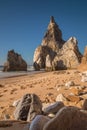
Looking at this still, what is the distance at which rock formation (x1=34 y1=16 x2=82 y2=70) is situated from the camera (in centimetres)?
5759

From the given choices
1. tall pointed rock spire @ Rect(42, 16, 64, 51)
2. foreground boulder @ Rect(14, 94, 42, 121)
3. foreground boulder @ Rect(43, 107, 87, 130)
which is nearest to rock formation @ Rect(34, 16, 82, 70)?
tall pointed rock spire @ Rect(42, 16, 64, 51)

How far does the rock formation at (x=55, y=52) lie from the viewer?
57.6m

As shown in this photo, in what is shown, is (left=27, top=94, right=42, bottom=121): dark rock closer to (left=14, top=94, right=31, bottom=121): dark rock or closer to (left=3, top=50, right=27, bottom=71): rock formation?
(left=14, top=94, right=31, bottom=121): dark rock

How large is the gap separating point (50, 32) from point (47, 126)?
291ft

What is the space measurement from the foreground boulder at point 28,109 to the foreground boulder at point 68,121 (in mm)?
1819

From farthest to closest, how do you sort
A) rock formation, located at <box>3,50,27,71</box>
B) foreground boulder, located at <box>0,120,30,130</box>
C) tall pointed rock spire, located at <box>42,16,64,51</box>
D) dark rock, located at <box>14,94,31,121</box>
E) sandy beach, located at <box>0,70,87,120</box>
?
tall pointed rock spire, located at <box>42,16,64,51</box>, rock formation, located at <box>3,50,27,71</box>, sandy beach, located at <box>0,70,87,120</box>, dark rock, located at <box>14,94,31,121</box>, foreground boulder, located at <box>0,120,30,130</box>

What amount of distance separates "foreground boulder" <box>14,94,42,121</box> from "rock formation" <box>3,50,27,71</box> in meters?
46.8

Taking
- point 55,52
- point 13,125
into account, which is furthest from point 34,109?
point 55,52

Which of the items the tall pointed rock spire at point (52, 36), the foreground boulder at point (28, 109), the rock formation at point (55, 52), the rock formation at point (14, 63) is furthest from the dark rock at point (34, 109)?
the tall pointed rock spire at point (52, 36)

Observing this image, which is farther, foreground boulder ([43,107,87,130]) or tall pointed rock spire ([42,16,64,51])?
tall pointed rock spire ([42,16,64,51])

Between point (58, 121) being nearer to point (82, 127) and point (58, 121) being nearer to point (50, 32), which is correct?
point (82, 127)

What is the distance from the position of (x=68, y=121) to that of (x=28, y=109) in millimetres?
2193

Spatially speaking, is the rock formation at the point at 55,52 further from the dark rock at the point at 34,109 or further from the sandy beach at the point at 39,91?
the dark rock at the point at 34,109

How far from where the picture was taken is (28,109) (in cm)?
511
